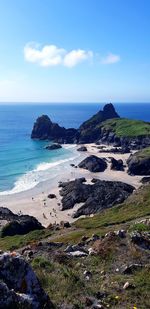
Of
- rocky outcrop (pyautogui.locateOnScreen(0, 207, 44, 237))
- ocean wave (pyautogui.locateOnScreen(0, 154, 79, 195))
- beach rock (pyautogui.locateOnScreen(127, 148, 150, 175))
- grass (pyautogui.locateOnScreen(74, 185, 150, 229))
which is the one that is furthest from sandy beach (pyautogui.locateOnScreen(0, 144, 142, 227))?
grass (pyautogui.locateOnScreen(74, 185, 150, 229))

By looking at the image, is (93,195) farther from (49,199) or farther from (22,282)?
(22,282)

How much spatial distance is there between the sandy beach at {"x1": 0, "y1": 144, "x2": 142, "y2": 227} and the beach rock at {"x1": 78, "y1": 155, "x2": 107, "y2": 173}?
1.81m

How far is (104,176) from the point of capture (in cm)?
11919

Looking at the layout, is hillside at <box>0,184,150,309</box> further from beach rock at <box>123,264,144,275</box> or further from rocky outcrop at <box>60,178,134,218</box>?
rocky outcrop at <box>60,178,134,218</box>

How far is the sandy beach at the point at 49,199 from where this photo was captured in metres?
81.6

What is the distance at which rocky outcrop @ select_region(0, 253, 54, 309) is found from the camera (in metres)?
12.8

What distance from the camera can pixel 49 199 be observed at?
93.2m

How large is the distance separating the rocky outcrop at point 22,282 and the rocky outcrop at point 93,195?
220 ft

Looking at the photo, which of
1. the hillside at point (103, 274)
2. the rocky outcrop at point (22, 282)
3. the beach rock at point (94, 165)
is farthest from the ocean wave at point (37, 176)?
the rocky outcrop at point (22, 282)

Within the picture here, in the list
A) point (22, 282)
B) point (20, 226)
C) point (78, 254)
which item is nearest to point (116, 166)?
point (20, 226)

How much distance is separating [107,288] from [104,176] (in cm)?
10312

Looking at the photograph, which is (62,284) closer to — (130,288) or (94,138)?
(130,288)

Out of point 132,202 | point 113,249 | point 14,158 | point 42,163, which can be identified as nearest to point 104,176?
point 42,163

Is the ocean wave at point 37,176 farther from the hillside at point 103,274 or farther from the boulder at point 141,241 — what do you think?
the hillside at point 103,274
